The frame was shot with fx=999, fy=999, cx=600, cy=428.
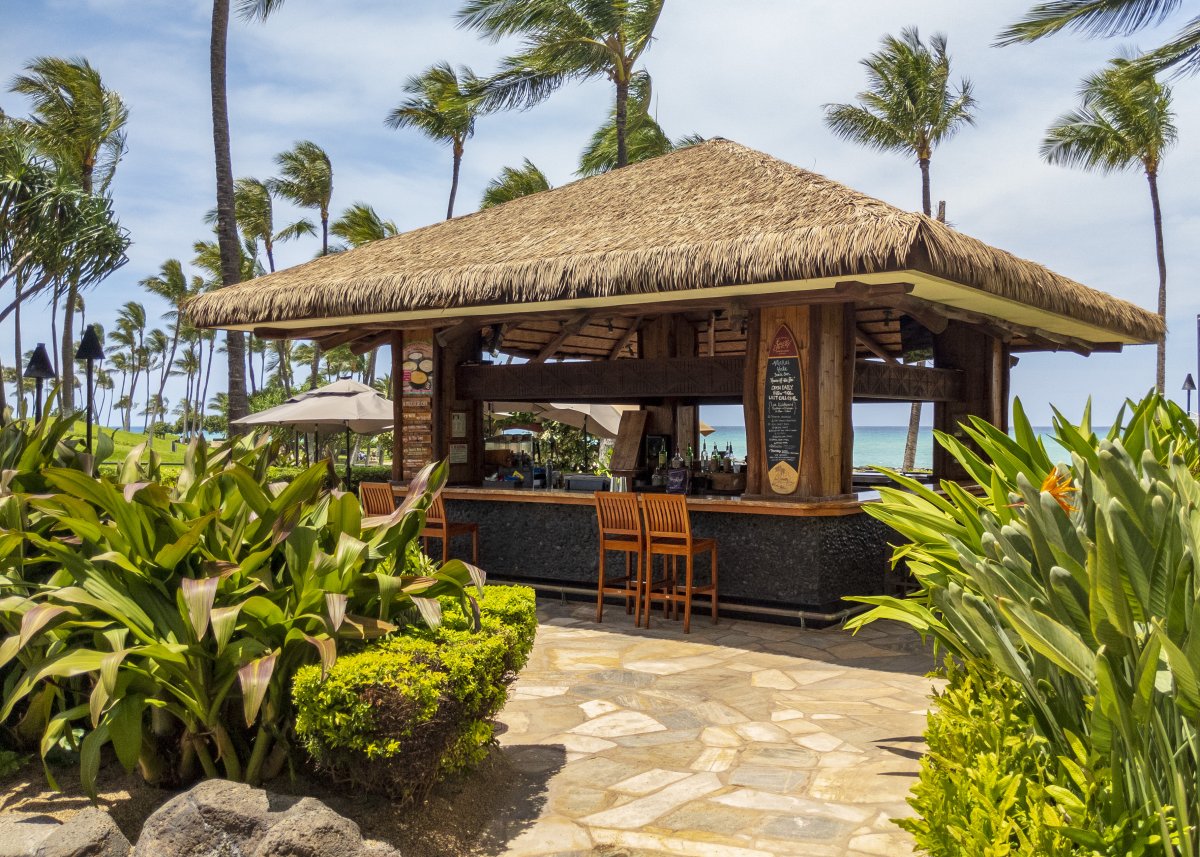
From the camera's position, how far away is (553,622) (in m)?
7.50

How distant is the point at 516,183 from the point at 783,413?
815 inches

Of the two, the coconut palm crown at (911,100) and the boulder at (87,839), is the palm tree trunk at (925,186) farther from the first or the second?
the boulder at (87,839)

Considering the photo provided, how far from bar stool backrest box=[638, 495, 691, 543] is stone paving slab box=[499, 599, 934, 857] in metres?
0.72

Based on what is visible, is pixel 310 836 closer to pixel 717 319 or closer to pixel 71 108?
pixel 717 319

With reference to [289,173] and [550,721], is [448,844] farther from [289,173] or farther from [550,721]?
[289,173]

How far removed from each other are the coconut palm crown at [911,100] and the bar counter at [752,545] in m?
18.1

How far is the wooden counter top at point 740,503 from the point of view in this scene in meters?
Answer: 7.10

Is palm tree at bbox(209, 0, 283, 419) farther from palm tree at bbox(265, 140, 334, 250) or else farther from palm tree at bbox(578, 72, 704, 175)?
palm tree at bbox(265, 140, 334, 250)

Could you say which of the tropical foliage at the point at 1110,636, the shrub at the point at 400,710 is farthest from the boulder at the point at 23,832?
the tropical foliage at the point at 1110,636

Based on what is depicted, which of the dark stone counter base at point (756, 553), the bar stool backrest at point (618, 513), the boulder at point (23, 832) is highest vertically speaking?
the bar stool backrest at point (618, 513)

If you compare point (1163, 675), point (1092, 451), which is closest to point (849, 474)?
point (1092, 451)

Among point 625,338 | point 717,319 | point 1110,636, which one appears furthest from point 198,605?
point 625,338

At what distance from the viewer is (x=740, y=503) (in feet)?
24.0

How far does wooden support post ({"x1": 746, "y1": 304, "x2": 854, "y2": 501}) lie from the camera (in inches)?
285
